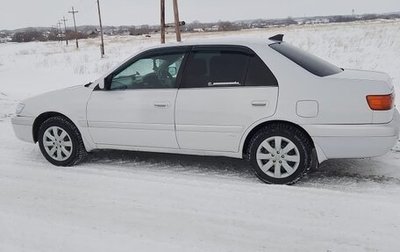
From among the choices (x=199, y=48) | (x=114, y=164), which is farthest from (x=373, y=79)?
(x=114, y=164)

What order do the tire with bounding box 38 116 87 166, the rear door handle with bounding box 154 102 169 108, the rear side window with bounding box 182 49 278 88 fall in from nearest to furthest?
the rear side window with bounding box 182 49 278 88 → the rear door handle with bounding box 154 102 169 108 → the tire with bounding box 38 116 87 166

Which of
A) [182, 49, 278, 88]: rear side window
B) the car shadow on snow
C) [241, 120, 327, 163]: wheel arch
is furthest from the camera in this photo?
the car shadow on snow

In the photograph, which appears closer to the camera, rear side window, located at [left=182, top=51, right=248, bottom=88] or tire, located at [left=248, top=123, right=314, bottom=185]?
tire, located at [left=248, top=123, right=314, bottom=185]

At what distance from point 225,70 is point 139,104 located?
3.61ft

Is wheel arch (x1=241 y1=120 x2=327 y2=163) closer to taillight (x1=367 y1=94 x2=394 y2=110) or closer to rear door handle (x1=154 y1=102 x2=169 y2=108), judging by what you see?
taillight (x1=367 y1=94 x2=394 y2=110)

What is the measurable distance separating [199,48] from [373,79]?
1.91 m

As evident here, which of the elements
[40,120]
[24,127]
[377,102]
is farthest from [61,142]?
[377,102]

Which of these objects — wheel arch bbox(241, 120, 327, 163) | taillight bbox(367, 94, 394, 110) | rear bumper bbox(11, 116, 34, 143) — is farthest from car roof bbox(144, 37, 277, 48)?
rear bumper bbox(11, 116, 34, 143)

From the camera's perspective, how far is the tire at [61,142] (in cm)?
533

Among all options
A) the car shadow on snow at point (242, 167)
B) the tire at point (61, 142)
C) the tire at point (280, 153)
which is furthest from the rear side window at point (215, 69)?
the tire at point (61, 142)

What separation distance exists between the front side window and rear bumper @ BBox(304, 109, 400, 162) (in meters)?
1.65

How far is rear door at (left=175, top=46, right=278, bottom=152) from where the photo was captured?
14.5 ft

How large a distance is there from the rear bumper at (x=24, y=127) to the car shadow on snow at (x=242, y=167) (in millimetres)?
846

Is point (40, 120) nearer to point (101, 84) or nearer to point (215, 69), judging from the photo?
point (101, 84)
